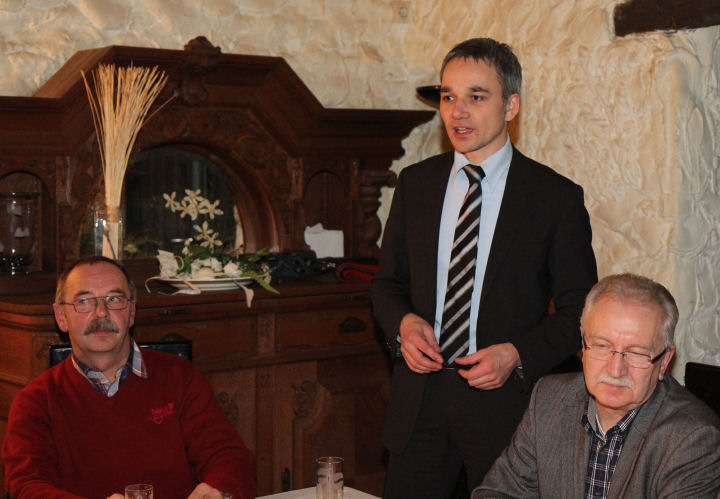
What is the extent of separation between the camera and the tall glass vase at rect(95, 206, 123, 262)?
3.50 m

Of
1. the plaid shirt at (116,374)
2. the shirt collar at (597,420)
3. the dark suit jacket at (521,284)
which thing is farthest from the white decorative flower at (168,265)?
the shirt collar at (597,420)

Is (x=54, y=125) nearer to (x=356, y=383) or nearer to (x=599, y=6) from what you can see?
(x=356, y=383)

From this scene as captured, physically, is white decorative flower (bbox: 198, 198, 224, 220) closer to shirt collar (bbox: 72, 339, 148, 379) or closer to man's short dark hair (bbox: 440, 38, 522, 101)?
shirt collar (bbox: 72, 339, 148, 379)

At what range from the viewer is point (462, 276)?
2.56 m

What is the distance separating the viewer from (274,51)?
430cm

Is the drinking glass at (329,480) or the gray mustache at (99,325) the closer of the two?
the drinking glass at (329,480)

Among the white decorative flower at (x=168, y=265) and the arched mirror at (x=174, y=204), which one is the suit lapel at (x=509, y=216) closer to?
the white decorative flower at (x=168, y=265)

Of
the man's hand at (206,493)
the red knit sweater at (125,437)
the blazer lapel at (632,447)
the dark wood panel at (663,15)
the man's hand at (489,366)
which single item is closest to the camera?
the blazer lapel at (632,447)

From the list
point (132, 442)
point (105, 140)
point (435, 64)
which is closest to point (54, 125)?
point (105, 140)

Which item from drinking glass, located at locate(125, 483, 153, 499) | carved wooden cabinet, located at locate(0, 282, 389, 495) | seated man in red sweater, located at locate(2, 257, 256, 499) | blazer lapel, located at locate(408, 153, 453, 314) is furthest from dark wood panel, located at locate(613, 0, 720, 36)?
drinking glass, located at locate(125, 483, 153, 499)

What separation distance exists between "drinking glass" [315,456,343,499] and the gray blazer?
355mm

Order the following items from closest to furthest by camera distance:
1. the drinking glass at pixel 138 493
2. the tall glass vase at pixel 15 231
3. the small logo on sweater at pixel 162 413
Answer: the drinking glass at pixel 138 493 < the small logo on sweater at pixel 162 413 < the tall glass vase at pixel 15 231

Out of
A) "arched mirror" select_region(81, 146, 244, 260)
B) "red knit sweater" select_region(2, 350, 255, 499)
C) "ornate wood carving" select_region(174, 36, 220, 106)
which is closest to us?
"red knit sweater" select_region(2, 350, 255, 499)

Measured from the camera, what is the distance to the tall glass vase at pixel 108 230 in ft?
11.5
